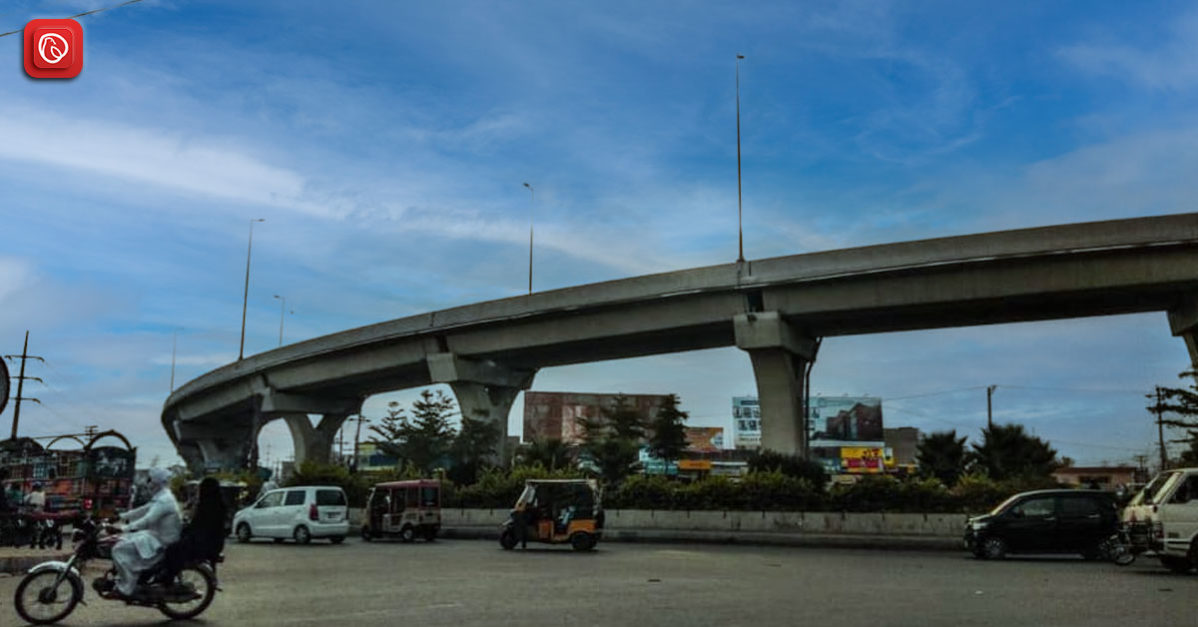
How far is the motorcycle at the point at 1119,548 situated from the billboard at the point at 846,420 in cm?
6937

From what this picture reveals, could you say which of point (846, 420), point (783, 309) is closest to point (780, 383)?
point (783, 309)

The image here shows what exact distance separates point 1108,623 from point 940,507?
19.5 metres

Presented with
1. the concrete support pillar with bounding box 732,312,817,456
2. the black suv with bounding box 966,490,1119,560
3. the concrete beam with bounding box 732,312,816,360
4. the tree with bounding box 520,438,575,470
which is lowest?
the black suv with bounding box 966,490,1119,560

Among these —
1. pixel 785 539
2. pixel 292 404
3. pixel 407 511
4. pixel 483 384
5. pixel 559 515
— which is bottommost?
pixel 785 539

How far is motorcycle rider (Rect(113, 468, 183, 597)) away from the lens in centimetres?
981

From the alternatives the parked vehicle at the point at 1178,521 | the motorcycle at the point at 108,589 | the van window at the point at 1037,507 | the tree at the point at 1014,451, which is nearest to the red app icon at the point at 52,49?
the motorcycle at the point at 108,589

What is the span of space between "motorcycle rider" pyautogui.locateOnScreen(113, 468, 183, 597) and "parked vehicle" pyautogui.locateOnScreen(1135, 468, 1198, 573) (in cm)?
1575

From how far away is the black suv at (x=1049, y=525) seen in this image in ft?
67.9

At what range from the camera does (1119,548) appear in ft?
62.6

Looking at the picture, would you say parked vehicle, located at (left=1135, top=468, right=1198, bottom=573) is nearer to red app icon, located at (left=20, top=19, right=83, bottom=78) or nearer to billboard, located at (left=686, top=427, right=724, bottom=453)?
red app icon, located at (left=20, top=19, right=83, bottom=78)

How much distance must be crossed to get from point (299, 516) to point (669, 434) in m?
45.0

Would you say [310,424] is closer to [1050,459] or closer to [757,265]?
[757,265]

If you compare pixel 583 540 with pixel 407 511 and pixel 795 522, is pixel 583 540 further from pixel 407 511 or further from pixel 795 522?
pixel 795 522

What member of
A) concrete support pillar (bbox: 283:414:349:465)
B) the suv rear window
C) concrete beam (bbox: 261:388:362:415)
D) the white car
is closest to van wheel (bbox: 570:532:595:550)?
the white car
